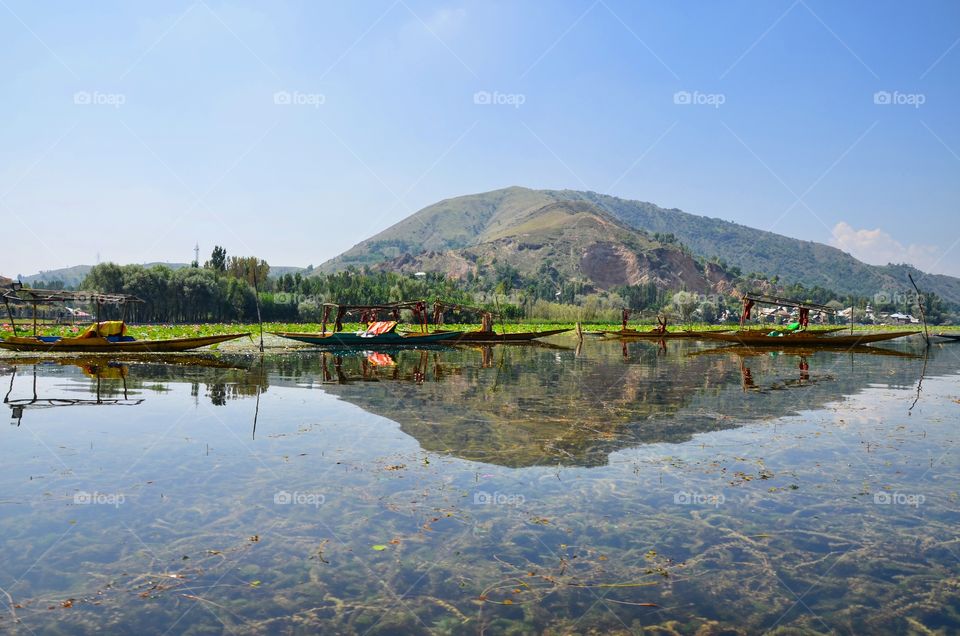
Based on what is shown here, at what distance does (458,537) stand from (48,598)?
435cm

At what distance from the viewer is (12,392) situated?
805 inches

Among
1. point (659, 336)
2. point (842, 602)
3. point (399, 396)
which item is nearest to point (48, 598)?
point (842, 602)

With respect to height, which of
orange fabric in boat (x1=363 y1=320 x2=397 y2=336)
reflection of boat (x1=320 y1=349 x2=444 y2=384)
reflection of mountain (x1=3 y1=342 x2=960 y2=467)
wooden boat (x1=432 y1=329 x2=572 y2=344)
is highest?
orange fabric in boat (x1=363 y1=320 x2=397 y2=336)

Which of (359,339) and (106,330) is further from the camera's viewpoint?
(359,339)
